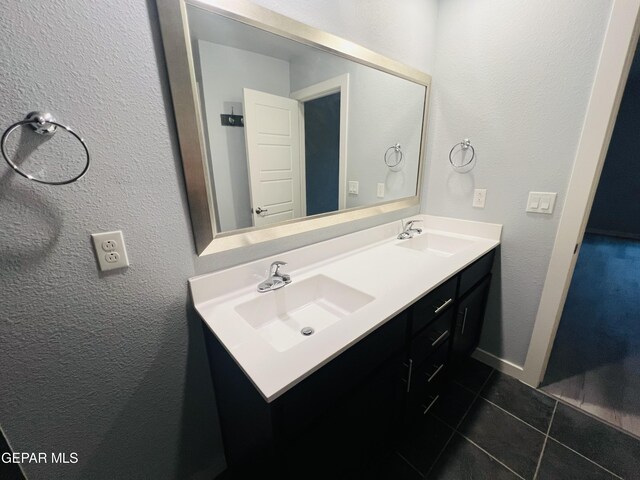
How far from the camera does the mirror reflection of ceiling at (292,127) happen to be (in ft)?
3.12

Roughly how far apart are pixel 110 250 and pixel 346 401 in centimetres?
82

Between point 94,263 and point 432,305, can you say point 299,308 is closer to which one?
point 432,305

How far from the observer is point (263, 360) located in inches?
26.8

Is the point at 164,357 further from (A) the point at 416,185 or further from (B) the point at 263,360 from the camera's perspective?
(A) the point at 416,185

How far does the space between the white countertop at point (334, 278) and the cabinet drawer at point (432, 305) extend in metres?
0.06

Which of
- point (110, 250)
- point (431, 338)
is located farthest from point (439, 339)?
point (110, 250)

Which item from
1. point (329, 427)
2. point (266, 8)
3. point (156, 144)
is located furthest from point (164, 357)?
point (266, 8)

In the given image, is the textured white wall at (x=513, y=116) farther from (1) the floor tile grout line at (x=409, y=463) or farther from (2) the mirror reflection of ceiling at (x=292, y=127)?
(1) the floor tile grout line at (x=409, y=463)

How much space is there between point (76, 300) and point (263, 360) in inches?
21.2

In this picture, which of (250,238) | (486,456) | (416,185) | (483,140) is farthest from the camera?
(416,185)

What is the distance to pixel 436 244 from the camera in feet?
5.88

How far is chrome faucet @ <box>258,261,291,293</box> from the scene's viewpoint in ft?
3.45

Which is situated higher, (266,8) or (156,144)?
(266,8)

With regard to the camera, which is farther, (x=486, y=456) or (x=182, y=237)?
(x=486, y=456)
